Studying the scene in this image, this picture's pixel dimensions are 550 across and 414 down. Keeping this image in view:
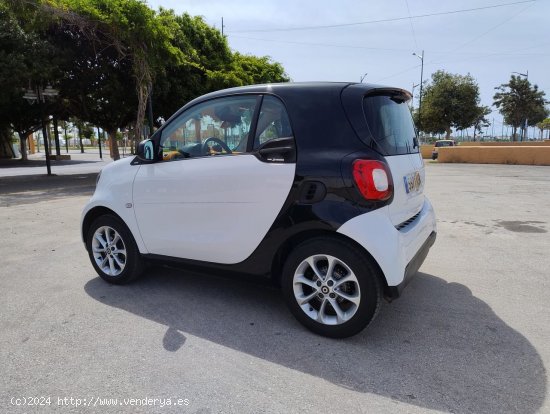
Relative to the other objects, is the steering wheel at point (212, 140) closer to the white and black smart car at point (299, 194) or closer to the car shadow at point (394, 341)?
the white and black smart car at point (299, 194)

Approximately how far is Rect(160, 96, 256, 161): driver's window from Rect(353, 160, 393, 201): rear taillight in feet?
3.30

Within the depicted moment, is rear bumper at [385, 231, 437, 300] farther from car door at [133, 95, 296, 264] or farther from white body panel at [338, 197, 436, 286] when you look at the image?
car door at [133, 95, 296, 264]

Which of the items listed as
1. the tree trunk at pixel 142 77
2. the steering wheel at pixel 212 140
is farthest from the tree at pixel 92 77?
the steering wheel at pixel 212 140

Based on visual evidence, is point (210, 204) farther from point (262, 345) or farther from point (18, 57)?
point (18, 57)

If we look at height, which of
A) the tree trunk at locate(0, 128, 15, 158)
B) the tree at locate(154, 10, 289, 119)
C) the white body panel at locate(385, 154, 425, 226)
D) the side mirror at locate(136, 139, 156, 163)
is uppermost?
the tree at locate(154, 10, 289, 119)

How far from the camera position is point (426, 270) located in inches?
188

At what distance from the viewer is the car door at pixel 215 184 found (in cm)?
324

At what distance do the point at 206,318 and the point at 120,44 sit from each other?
13.4 meters

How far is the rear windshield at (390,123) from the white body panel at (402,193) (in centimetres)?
7

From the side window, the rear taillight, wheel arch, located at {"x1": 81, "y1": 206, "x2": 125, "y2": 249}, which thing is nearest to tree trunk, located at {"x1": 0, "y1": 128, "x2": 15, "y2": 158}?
wheel arch, located at {"x1": 81, "y1": 206, "x2": 125, "y2": 249}

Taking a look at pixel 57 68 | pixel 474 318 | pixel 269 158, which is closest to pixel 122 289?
pixel 269 158

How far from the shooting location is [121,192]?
13.4ft

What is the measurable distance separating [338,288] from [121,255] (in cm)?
241

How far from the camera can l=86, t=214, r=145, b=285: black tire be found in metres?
4.16
